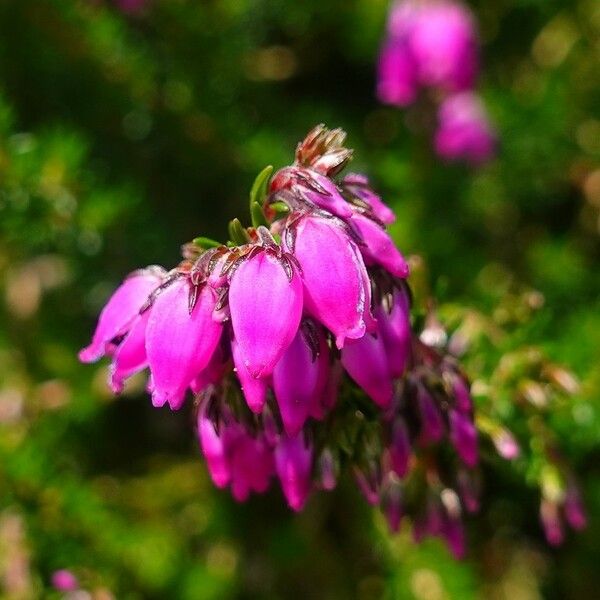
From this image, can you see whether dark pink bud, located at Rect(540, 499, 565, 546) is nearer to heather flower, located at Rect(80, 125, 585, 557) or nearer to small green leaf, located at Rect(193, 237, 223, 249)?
heather flower, located at Rect(80, 125, 585, 557)

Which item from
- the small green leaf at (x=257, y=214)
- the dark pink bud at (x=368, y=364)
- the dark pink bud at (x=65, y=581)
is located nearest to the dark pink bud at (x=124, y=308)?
the small green leaf at (x=257, y=214)

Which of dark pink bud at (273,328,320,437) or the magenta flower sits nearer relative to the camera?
dark pink bud at (273,328,320,437)

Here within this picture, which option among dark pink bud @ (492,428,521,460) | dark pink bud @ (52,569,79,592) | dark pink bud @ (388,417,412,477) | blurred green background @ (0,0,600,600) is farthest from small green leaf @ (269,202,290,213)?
dark pink bud @ (52,569,79,592)

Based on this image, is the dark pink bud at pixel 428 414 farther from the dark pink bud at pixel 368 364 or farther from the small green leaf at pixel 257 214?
the small green leaf at pixel 257 214

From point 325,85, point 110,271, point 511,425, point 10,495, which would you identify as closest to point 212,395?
point 511,425

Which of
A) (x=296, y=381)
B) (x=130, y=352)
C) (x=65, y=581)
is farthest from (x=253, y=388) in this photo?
(x=65, y=581)

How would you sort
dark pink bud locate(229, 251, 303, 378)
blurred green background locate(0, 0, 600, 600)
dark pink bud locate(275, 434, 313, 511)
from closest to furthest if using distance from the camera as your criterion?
1. dark pink bud locate(229, 251, 303, 378)
2. dark pink bud locate(275, 434, 313, 511)
3. blurred green background locate(0, 0, 600, 600)
